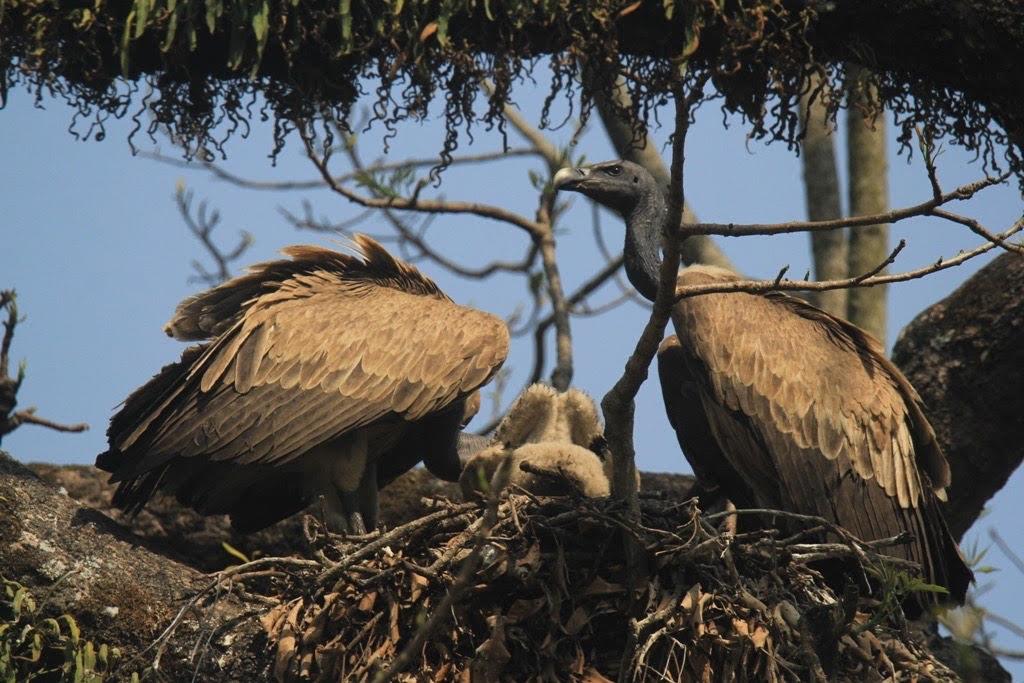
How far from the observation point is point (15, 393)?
6992mm

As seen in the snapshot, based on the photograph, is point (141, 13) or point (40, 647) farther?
point (141, 13)

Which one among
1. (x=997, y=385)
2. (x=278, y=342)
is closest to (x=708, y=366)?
(x=997, y=385)

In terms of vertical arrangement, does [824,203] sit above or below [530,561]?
above

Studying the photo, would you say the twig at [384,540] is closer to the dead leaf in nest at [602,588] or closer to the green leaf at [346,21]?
the dead leaf in nest at [602,588]

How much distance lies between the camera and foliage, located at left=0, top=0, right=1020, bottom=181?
7027 mm

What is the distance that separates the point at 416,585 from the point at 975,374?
3621 millimetres

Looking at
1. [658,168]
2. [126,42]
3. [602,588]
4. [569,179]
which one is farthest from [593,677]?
[658,168]

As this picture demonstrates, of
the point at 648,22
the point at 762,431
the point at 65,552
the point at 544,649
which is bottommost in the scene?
the point at 544,649

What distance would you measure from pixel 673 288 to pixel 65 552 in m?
2.72

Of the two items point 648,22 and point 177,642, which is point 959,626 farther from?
point 648,22

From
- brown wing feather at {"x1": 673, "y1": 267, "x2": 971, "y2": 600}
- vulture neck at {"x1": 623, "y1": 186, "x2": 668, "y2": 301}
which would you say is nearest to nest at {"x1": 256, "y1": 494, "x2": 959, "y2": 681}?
brown wing feather at {"x1": 673, "y1": 267, "x2": 971, "y2": 600}

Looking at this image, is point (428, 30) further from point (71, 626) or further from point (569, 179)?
point (71, 626)

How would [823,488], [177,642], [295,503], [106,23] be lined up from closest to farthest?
[177,642] < [823,488] < [106,23] < [295,503]

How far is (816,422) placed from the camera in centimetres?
686
